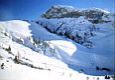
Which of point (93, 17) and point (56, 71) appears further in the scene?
point (93, 17)

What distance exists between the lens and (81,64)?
5258mm

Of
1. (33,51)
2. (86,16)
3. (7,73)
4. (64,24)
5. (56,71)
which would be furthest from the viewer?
(86,16)

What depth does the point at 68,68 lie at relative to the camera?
534cm

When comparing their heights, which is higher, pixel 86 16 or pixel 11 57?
pixel 86 16

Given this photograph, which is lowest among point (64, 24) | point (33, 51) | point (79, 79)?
point (79, 79)

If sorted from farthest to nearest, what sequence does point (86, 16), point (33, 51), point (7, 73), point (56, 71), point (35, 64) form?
point (86, 16)
point (33, 51)
point (35, 64)
point (56, 71)
point (7, 73)

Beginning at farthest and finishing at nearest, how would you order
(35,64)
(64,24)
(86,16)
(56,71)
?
(86,16) → (64,24) → (35,64) → (56,71)

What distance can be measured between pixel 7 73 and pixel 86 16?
298 inches

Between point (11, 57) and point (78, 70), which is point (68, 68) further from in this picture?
point (11, 57)

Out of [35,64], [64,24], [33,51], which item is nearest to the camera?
[35,64]

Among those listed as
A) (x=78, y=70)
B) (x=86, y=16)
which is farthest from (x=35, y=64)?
(x=86, y=16)

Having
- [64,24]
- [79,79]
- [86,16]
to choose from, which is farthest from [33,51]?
[86,16]

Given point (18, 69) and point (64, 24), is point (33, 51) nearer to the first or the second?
point (18, 69)

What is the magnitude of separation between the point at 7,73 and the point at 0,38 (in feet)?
3.57
